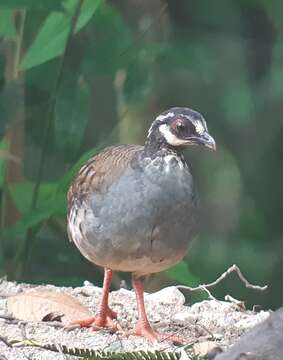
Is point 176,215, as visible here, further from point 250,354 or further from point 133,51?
point 133,51

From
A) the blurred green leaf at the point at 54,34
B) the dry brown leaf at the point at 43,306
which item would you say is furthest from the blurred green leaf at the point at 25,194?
the dry brown leaf at the point at 43,306

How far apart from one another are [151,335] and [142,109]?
3012 millimetres

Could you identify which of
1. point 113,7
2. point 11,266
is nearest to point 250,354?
point 11,266

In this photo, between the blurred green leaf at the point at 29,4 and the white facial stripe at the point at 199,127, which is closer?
the white facial stripe at the point at 199,127

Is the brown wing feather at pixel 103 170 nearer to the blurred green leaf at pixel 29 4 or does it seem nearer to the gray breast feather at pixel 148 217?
the gray breast feather at pixel 148 217

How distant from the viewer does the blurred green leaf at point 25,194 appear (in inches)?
238

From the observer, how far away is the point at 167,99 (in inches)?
283

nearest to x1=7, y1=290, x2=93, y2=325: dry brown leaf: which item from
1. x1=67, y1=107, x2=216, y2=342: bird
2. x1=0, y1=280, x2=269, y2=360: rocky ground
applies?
x1=0, y1=280, x2=269, y2=360: rocky ground

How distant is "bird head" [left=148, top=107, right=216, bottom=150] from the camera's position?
4.20 meters

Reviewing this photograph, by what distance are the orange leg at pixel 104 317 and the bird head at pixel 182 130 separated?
1.81 feet

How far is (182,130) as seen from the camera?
13.8ft

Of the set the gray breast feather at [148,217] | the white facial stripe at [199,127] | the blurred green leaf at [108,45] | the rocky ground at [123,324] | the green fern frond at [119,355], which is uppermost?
the blurred green leaf at [108,45]

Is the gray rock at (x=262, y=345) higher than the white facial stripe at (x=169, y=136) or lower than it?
lower

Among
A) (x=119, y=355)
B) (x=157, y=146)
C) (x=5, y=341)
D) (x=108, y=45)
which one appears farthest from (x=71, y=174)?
(x=119, y=355)
